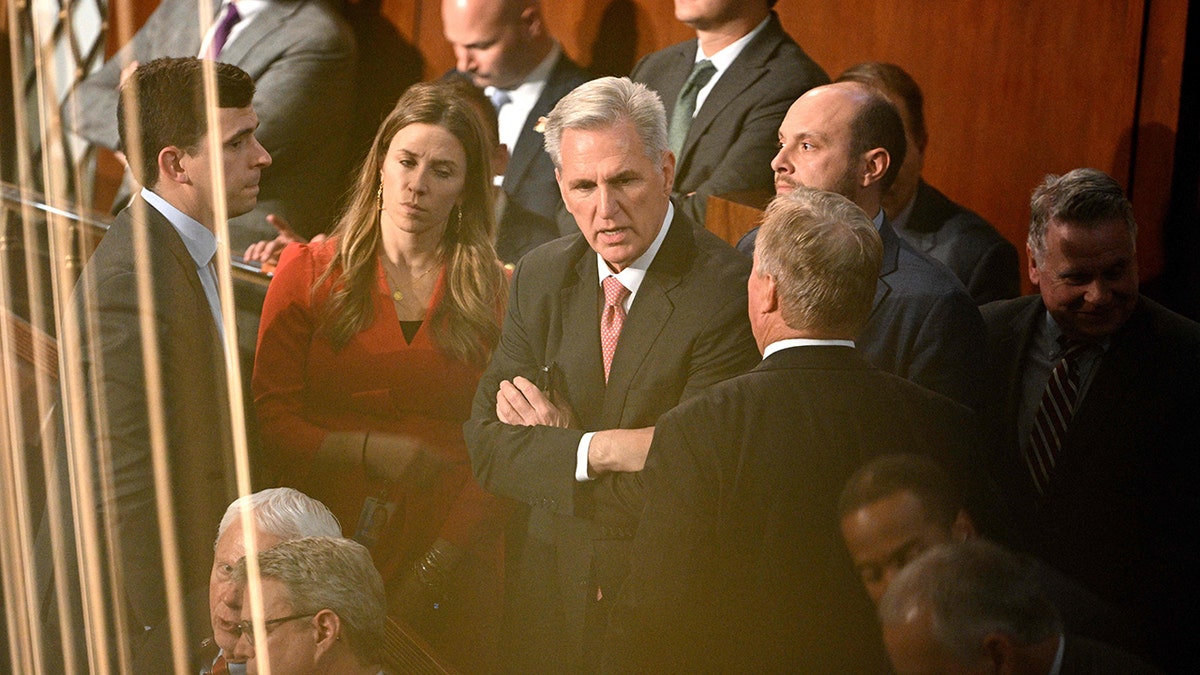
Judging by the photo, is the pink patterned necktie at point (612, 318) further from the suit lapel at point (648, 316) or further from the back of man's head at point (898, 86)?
the back of man's head at point (898, 86)

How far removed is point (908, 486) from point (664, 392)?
56 centimetres

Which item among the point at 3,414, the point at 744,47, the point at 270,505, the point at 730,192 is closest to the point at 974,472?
the point at 730,192

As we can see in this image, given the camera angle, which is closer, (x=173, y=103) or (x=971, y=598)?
(x=971, y=598)

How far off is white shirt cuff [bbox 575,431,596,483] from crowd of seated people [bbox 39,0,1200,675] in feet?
0.03

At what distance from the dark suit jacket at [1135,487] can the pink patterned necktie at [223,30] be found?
2146mm

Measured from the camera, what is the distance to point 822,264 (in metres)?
2.57

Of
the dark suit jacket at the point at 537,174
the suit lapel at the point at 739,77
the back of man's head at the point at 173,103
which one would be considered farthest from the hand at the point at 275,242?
the suit lapel at the point at 739,77

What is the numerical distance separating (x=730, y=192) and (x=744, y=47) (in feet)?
1.19

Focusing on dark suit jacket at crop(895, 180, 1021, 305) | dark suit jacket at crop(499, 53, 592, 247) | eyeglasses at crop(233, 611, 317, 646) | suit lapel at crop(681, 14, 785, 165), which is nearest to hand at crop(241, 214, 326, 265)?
dark suit jacket at crop(499, 53, 592, 247)

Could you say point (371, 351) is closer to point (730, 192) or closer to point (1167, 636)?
point (730, 192)

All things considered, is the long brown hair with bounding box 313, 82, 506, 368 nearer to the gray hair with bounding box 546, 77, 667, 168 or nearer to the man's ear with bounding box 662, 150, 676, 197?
the gray hair with bounding box 546, 77, 667, 168

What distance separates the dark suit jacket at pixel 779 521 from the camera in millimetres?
2602

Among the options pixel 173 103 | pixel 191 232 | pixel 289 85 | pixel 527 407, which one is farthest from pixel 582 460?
pixel 173 103

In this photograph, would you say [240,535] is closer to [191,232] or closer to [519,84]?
[191,232]
